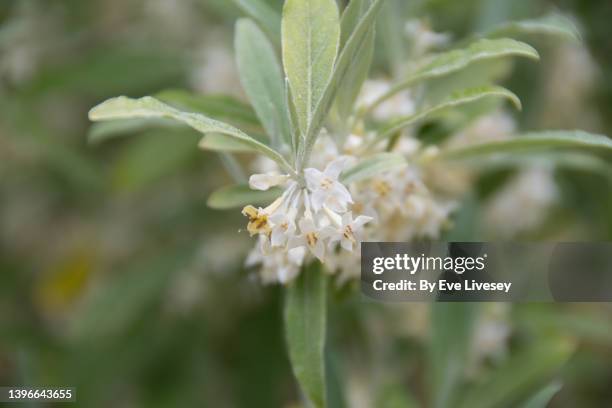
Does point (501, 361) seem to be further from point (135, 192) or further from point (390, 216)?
point (135, 192)

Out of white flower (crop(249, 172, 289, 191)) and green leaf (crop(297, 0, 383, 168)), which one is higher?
green leaf (crop(297, 0, 383, 168))

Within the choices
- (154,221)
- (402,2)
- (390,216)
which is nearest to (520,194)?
(402,2)

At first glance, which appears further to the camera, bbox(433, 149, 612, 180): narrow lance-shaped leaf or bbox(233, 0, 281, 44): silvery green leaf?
bbox(433, 149, 612, 180): narrow lance-shaped leaf

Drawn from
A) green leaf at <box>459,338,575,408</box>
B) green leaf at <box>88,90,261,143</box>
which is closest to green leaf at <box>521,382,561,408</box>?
green leaf at <box>459,338,575,408</box>

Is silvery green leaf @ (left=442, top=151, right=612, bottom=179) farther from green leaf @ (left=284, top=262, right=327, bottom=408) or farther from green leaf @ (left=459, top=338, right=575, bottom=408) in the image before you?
green leaf @ (left=284, top=262, right=327, bottom=408)

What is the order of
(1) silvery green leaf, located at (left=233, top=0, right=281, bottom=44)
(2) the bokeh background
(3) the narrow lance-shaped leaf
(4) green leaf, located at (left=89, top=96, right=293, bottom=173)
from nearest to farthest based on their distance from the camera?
(4) green leaf, located at (left=89, top=96, right=293, bottom=173) < (1) silvery green leaf, located at (left=233, top=0, right=281, bottom=44) < (3) the narrow lance-shaped leaf < (2) the bokeh background

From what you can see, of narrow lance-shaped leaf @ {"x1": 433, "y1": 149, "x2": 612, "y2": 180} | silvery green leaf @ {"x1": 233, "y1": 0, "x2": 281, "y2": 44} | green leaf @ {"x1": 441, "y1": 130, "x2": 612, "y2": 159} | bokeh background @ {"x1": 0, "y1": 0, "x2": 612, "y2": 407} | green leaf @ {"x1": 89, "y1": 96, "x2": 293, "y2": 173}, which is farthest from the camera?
bokeh background @ {"x1": 0, "y1": 0, "x2": 612, "y2": 407}
